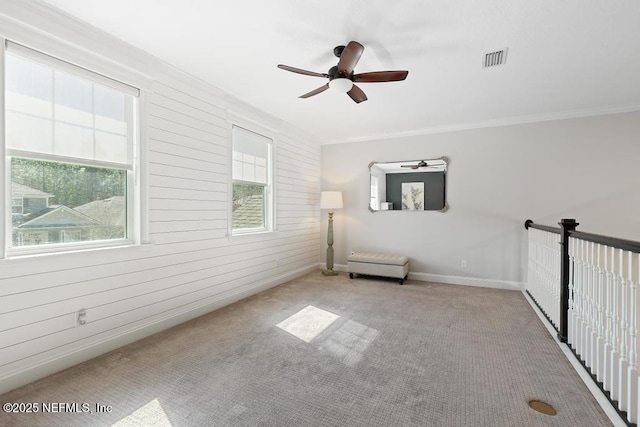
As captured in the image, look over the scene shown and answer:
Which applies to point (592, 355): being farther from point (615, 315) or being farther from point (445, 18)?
point (445, 18)

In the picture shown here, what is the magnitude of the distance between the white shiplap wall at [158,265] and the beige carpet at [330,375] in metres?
0.22

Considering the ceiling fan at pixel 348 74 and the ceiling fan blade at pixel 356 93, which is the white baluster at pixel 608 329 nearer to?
the ceiling fan at pixel 348 74

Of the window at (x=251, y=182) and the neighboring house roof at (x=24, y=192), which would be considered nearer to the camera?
the neighboring house roof at (x=24, y=192)

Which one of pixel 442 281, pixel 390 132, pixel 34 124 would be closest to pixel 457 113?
pixel 390 132

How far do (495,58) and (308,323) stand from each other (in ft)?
10.8

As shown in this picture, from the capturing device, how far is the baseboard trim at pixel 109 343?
205cm

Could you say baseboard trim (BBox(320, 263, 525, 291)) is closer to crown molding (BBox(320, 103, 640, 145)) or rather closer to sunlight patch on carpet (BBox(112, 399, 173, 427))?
crown molding (BBox(320, 103, 640, 145))

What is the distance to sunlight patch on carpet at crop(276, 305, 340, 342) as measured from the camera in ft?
9.71

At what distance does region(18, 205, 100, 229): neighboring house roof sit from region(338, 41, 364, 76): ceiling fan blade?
2529 millimetres

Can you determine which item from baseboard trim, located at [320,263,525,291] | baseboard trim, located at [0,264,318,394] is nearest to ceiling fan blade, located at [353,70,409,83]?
baseboard trim, located at [0,264,318,394]

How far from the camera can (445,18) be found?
7.41ft

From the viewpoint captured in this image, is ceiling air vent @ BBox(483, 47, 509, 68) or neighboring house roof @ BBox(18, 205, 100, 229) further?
ceiling air vent @ BBox(483, 47, 509, 68)

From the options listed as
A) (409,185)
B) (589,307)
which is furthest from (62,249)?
(409,185)

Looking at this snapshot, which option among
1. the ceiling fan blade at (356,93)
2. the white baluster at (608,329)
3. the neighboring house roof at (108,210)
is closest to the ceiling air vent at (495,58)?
the ceiling fan blade at (356,93)
